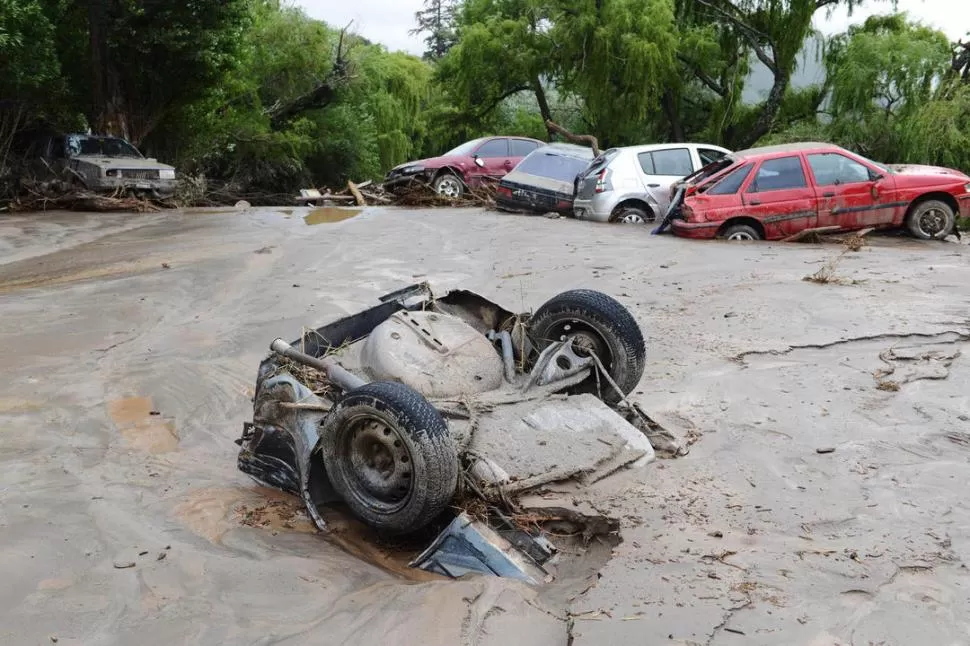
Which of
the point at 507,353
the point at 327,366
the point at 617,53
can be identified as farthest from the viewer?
the point at 617,53

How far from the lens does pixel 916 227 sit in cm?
1202

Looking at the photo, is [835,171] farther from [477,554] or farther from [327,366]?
[477,554]

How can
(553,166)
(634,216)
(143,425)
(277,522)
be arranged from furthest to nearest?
(553,166)
(634,216)
(143,425)
(277,522)

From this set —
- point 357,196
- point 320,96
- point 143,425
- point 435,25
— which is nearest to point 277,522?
point 143,425

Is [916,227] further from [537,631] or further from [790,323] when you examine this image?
[537,631]

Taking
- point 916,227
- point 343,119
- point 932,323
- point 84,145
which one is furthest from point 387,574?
point 343,119

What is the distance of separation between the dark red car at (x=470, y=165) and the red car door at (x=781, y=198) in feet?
24.5

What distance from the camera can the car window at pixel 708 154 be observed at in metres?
14.5

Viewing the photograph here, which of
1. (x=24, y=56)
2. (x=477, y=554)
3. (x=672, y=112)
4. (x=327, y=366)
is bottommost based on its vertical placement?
(x=477, y=554)

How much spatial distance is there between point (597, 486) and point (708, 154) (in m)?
11.3

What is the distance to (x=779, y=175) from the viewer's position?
39.8ft

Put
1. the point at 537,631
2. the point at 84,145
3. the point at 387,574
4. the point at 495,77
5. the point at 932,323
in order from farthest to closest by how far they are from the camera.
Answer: the point at 495,77, the point at 84,145, the point at 932,323, the point at 387,574, the point at 537,631

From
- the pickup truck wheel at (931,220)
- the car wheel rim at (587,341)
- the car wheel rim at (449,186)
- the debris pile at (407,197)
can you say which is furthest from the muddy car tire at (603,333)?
the car wheel rim at (449,186)

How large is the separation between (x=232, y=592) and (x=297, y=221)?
12820 millimetres
